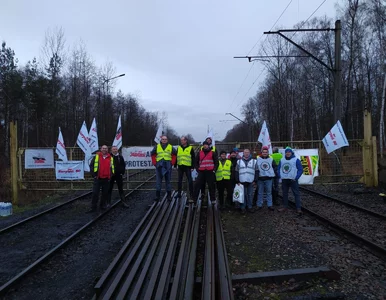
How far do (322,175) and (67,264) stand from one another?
35.6ft

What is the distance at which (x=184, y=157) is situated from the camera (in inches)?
346

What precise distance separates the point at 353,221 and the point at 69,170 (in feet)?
32.9

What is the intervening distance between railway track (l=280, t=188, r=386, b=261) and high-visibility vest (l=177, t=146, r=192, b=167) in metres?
3.67

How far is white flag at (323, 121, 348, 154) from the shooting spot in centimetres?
1112

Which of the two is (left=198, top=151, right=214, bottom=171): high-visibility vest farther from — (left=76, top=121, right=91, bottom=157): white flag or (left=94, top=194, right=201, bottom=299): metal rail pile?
(left=76, top=121, right=91, bottom=157): white flag

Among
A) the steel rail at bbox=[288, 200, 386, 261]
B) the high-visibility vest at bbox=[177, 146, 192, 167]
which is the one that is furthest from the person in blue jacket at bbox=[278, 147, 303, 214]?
the high-visibility vest at bbox=[177, 146, 192, 167]

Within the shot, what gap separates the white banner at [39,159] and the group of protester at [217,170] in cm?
407

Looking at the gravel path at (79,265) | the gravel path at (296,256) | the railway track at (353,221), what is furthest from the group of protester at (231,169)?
the gravel path at (79,265)

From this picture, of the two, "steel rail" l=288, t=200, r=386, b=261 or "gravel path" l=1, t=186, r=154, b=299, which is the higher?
"steel rail" l=288, t=200, r=386, b=261

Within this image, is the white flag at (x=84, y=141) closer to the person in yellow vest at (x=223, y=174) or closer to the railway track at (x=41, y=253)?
the railway track at (x=41, y=253)

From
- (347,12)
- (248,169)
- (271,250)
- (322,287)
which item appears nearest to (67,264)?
(271,250)

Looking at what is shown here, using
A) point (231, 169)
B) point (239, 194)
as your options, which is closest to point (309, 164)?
point (231, 169)

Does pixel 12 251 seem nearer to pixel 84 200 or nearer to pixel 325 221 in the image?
pixel 84 200

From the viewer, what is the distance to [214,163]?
8.31m
